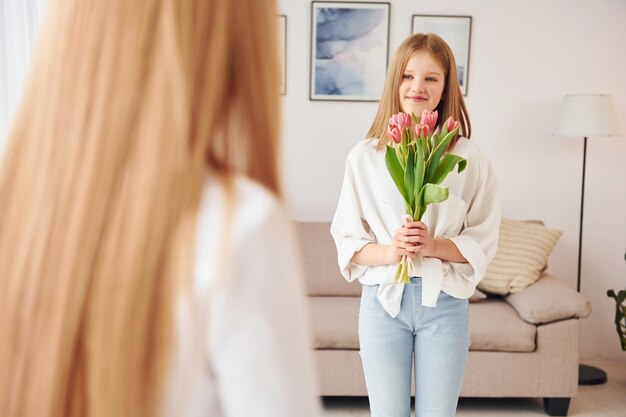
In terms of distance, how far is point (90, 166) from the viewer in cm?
63

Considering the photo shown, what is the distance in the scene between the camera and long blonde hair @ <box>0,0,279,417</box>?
2.04 ft

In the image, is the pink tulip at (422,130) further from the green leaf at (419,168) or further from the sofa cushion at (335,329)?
the sofa cushion at (335,329)

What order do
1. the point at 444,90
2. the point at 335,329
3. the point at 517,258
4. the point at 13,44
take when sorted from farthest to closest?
1. the point at 517,258
2. the point at 335,329
3. the point at 444,90
4. the point at 13,44

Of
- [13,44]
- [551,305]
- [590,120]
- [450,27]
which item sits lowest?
[551,305]

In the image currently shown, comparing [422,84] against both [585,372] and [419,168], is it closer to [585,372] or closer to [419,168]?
[419,168]

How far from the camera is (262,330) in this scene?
0.61 meters

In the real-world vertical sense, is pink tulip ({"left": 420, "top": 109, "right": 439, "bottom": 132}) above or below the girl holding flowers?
above

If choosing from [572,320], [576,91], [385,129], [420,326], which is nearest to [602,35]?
[576,91]

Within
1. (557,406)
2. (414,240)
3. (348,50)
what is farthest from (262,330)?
(348,50)

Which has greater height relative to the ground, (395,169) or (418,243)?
(395,169)

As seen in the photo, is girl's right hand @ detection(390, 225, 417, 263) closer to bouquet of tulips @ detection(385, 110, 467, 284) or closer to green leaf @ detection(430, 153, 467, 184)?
bouquet of tulips @ detection(385, 110, 467, 284)

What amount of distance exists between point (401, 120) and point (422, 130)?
0.21 ft

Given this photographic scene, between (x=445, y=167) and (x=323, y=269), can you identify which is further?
(x=323, y=269)

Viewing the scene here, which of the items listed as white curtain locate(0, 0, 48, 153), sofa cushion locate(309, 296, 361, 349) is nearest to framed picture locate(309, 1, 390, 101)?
sofa cushion locate(309, 296, 361, 349)
